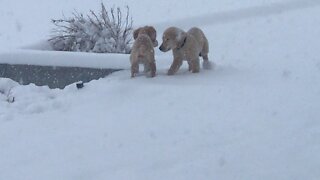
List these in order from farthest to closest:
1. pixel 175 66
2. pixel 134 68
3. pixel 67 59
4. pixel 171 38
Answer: pixel 67 59, pixel 175 66, pixel 134 68, pixel 171 38

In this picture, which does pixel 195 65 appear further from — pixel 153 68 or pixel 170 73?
pixel 153 68

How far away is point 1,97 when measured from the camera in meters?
6.98

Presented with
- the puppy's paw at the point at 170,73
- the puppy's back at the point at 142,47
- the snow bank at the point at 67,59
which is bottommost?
the puppy's paw at the point at 170,73

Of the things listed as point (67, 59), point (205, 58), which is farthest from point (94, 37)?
point (205, 58)

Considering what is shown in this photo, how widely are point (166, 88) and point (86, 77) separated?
4.50ft

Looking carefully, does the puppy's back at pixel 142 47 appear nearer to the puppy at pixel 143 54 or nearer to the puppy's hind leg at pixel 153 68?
the puppy at pixel 143 54

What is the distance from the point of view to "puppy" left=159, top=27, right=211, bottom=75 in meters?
6.88

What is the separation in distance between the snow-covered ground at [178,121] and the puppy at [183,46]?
15 cm

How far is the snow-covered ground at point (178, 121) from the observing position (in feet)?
15.1

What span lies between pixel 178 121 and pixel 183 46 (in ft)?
5.62

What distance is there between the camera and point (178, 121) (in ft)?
18.1

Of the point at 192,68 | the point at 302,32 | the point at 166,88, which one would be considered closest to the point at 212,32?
the point at 302,32

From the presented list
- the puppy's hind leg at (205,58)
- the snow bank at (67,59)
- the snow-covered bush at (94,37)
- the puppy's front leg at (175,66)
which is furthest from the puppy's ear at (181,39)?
the snow-covered bush at (94,37)

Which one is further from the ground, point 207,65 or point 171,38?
point 171,38
